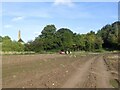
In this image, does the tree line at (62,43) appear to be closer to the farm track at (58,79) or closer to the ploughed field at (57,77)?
the ploughed field at (57,77)

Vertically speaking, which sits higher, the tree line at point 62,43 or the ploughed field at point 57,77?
the tree line at point 62,43

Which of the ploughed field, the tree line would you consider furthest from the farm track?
the tree line

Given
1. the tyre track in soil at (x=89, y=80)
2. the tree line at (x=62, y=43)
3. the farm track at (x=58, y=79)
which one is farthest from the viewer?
the tree line at (x=62, y=43)

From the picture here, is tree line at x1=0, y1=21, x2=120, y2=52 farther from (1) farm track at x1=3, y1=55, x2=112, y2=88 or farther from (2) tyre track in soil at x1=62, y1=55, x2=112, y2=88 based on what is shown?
(2) tyre track in soil at x1=62, y1=55, x2=112, y2=88

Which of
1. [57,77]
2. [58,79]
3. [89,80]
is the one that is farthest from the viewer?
[57,77]

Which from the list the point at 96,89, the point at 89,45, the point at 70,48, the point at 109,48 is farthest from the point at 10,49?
the point at 96,89

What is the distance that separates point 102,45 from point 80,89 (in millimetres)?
169320

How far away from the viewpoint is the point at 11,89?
1809 centimetres

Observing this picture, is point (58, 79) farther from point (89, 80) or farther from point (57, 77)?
point (89, 80)

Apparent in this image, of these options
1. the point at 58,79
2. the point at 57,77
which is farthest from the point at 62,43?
the point at 58,79

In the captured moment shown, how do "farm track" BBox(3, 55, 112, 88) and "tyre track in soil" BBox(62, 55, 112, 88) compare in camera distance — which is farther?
"tyre track in soil" BBox(62, 55, 112, 88)

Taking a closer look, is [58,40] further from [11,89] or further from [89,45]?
[11,89]

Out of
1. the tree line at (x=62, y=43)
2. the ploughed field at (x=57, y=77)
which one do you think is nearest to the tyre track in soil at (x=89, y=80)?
the ploughed field at (x=57, y=77)

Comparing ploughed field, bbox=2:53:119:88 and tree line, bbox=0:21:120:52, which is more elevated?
tree line, bbox=0:21:120:52
